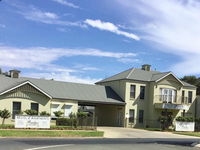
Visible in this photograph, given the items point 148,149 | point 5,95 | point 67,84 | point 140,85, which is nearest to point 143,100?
point 140,85

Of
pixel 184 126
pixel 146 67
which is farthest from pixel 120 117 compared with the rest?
pixel 146 67

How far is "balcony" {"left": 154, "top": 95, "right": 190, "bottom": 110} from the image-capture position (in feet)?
164

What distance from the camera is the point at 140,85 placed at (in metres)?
51.1

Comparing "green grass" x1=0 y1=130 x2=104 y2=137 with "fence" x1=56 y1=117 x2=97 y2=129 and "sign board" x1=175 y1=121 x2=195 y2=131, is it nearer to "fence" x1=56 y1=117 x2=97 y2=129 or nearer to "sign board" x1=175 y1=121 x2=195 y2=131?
"fence" x1=56 y1=117 x2=97 y2=129

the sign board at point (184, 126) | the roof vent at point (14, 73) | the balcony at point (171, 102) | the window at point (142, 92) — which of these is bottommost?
the sign board at point (184, 126)

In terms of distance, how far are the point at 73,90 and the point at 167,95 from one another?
13.2 metres

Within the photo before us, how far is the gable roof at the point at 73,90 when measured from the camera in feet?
145

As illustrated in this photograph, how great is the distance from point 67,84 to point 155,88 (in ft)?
38.7

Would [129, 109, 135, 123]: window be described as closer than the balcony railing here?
Yes

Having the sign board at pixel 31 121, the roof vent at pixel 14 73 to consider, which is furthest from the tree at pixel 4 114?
the roof vent at pixel 14 73

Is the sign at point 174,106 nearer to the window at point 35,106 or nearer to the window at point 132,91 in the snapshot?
the window at point 132,91

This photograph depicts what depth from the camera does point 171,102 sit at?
2046 inches

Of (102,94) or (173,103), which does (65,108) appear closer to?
(102,94)

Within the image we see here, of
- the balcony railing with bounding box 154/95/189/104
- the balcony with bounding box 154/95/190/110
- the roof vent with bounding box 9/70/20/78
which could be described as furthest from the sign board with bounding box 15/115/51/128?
the balcony railing with bounding box 154/95/189/104
